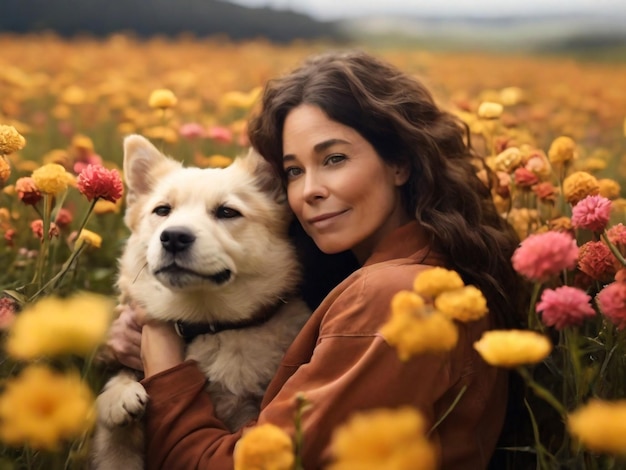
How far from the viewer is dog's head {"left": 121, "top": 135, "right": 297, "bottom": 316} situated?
6.56 ft

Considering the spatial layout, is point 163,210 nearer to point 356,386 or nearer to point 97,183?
point 97,183

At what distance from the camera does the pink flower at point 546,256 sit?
1.23m

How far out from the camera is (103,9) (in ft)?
16.0

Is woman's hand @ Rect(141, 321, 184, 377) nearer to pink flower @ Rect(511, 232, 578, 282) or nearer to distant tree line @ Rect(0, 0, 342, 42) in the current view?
pink flower @ Rect(511, 232, 578, 282)

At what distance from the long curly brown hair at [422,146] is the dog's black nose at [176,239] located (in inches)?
20.0

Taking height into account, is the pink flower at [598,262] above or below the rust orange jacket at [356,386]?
above

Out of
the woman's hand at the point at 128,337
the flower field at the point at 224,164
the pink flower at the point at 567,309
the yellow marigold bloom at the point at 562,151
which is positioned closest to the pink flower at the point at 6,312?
the flower field at the point at 224,164

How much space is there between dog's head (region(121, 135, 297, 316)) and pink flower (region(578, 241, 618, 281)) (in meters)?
0.89

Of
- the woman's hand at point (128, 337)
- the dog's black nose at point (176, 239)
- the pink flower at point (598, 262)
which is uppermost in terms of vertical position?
the pink flower at point (598, 262)

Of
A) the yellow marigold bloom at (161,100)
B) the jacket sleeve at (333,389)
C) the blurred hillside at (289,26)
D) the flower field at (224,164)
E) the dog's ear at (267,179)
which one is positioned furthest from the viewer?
the blurred hillside at (289,26)

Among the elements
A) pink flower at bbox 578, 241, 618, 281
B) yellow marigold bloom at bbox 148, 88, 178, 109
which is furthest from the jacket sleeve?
yellow marigold bloom at bbox 148, 88, 178, 109

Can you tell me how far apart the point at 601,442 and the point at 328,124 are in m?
1.30

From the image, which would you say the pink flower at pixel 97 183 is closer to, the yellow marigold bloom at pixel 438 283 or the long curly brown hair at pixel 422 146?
the long curly brown hair at pixel 422 146

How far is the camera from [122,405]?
6.21ft
